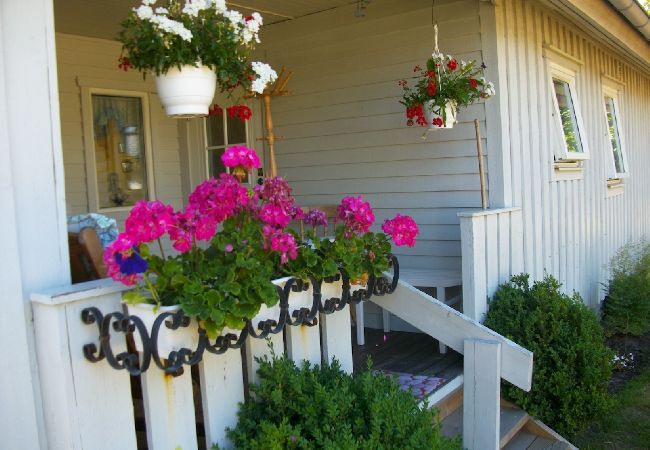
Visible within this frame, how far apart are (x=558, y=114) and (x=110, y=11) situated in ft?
11.7

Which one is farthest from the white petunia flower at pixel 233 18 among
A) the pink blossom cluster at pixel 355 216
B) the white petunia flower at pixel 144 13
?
the pink blossom cluster at pixel 355 216

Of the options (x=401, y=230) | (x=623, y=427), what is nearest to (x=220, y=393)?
(x=401, y=230)

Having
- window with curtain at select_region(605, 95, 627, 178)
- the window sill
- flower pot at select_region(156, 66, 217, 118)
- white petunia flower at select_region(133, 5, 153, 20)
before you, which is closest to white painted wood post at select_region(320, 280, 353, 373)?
flower pot at select_region(156, 66, 217, 118)

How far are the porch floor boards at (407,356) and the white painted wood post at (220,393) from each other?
133cm

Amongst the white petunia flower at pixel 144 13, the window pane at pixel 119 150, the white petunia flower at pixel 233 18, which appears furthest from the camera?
the window pane at pixel 119 150

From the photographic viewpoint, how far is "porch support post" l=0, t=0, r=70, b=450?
71.7 inches

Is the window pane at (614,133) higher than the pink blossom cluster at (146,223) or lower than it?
higher

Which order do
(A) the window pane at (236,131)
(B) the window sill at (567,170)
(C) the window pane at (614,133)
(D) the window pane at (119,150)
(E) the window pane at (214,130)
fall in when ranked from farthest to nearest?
(C) the window pane at (614,133) < (E) the window pane at (214,130) < (A) the window pane at (236,131) < (B) the window sill at (567,170) < (D) the window pane at (119,150)

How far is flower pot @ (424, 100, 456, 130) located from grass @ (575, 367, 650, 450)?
2.15m

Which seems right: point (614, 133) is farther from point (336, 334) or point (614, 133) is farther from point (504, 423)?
point (336, 334)

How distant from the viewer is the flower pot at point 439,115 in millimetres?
4047

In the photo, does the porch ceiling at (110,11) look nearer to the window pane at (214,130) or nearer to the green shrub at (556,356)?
the window pane at (214,130)

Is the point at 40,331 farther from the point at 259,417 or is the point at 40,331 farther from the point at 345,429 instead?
the point at 345,429

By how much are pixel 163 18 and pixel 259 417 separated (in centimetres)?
146
